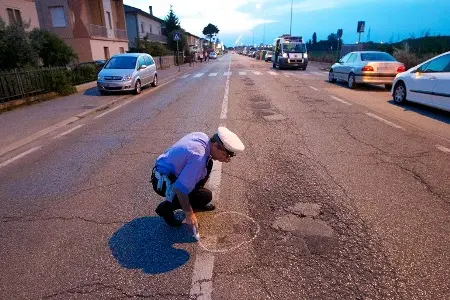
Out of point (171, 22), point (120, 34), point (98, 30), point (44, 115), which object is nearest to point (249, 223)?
point (44, 115)

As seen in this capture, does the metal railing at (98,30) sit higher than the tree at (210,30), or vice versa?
the tree at (210,30)

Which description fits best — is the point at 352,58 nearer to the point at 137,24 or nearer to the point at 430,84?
the point at 430,84

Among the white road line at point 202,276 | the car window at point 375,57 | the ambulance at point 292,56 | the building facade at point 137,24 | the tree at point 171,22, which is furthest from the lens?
the tree at point 171,22

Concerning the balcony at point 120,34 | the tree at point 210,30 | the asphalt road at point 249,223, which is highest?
the tree at point 210,30

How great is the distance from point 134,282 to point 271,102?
928 cm

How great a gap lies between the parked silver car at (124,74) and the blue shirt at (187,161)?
11602 mm

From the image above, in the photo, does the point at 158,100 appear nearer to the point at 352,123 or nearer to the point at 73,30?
the point at 352,123

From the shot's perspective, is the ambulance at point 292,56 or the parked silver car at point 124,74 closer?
the parked silver car at point 124,74

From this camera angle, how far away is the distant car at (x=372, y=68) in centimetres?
1295

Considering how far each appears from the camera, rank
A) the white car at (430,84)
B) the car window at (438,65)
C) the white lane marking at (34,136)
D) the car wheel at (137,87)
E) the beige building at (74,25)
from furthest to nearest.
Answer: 1. the beige building at (74,25)
2. the car wheel at (137,87)
3. the car window at (438,65)
4. the white car at (430,84)
5. the white lane marking at (34,136)

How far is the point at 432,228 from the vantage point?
10.4 ft

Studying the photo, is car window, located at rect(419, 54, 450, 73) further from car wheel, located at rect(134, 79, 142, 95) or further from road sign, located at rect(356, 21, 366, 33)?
road sign, located at rect(356, 21, 366, 33)

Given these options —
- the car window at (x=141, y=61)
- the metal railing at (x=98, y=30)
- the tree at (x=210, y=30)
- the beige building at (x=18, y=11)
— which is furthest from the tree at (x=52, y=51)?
the tree at (x=210, y=30)

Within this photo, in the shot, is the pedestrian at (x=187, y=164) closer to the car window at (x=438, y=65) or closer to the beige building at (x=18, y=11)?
the car window at (x=438, y=65)
